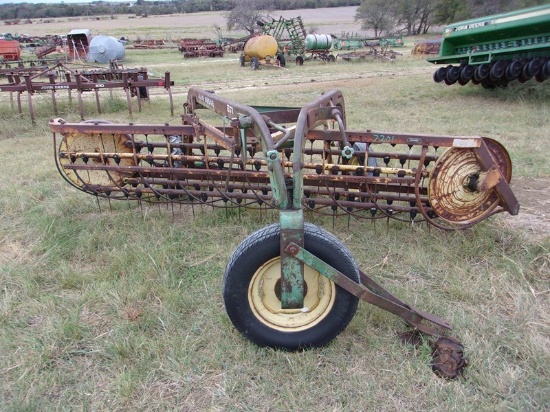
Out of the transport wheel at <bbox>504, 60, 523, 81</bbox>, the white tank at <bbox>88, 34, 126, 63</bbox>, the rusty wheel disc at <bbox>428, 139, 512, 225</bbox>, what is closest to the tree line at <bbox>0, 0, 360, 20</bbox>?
the white tank at <bbox>88, 34, 126, 63</bbox>

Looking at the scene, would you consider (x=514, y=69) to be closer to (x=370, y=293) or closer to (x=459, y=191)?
(x=459, y=191)

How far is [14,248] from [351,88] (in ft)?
30.4

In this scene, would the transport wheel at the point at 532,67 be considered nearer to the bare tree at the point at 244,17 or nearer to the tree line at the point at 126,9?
the bare tree at the point at 244,17

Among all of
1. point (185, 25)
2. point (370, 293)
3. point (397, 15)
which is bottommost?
point (370, 293)

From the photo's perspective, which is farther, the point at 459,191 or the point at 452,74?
the point at 452,74

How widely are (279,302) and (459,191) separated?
61.9 inches

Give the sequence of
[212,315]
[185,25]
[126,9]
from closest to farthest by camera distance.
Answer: [212,315]
[185,25]
[126,9]

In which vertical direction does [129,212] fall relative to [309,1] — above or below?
below

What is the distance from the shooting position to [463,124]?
6.77 meters

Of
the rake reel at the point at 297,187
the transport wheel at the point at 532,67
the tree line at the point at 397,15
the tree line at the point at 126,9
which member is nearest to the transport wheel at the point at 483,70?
the transport wheel at the point at 532,67

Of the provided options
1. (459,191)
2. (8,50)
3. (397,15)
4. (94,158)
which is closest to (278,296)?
(459,191)

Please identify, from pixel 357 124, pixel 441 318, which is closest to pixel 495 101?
pixel 357 124

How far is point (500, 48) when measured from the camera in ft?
27.2

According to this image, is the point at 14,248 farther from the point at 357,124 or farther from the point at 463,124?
the point at 463,124
